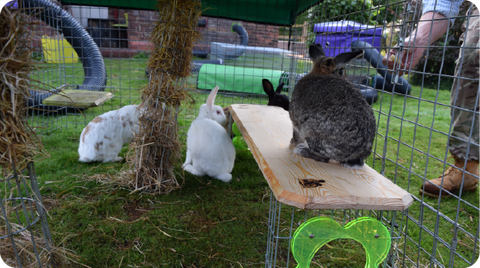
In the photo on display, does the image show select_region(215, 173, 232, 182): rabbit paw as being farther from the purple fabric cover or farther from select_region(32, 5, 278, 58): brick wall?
the purple fabric cover

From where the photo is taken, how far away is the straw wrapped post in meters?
2.62

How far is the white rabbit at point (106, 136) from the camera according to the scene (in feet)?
11.0

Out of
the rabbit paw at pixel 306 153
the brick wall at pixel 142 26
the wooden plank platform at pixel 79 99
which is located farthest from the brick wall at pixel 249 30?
the rabbit paw at pixel 306 153

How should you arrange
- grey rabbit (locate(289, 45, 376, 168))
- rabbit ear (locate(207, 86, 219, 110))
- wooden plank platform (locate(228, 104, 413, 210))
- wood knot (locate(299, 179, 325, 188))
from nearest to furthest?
wooden plank platform (locate(228, 104, 413, 210)) < wood knot (locate(299, 179, 325, 188)) < grey rabbit (locate(289, 45, 376, 168)) < rabbit ear (locate(207, 86, 219, 110))

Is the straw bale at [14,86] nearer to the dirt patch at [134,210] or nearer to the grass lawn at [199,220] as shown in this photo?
the grass lawn at [199,220]

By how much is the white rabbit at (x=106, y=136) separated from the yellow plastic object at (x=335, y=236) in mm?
2377

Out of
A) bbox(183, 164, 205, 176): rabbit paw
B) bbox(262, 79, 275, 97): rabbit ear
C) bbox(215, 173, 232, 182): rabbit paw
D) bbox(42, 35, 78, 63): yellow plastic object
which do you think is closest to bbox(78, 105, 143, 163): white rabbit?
bbox(183, 164, 205, 176): rabbit paw

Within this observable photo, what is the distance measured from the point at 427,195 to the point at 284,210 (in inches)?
52.1

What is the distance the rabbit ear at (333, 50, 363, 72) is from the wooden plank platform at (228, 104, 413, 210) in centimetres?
65

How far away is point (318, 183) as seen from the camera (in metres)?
1.55

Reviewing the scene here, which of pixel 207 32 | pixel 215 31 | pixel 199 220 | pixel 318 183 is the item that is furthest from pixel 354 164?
pixel 207 32

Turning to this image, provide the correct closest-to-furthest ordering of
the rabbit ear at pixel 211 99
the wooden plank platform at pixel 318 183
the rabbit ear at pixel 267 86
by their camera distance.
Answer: the wooden plank platform at pixel 318 183, the rabbit ear at pixel 211 99, the rabbit ear at pixel 267 86

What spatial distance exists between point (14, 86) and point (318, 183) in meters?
1.45

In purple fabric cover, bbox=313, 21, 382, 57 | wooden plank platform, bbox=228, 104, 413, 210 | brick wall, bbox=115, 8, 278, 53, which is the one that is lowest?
wooden plank platform, bbox=228, 104, 413, 210
